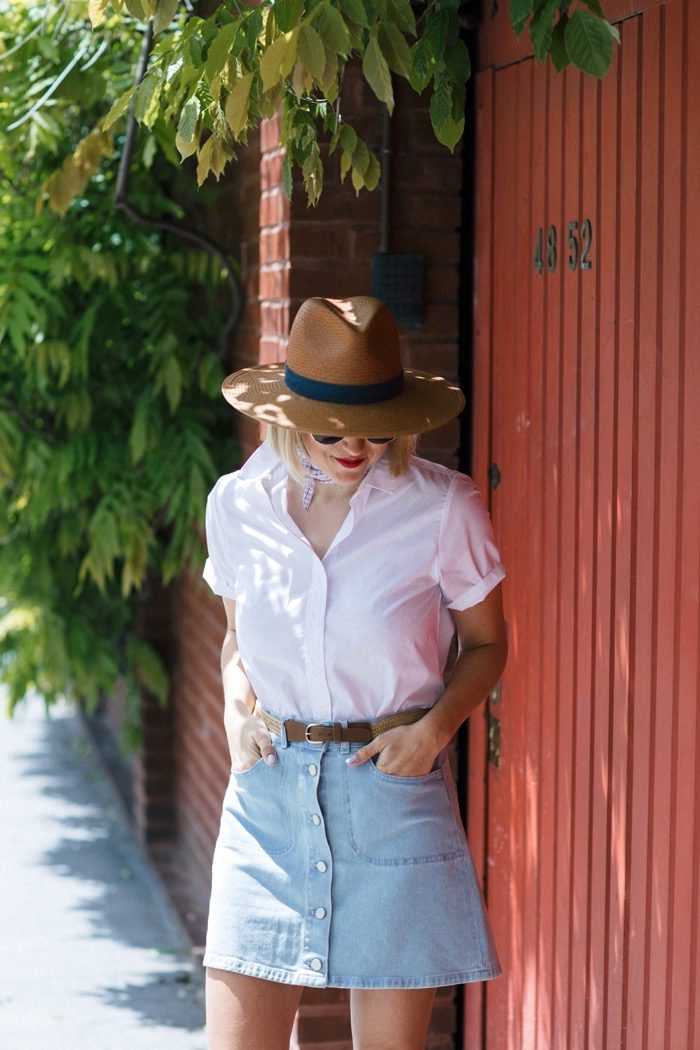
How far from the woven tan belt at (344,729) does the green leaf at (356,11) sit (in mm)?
1204

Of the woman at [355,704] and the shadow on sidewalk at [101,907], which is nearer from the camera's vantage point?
the woman at [355,704]

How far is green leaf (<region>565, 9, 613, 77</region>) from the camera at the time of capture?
221 centimetres

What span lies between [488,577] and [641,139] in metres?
0.90

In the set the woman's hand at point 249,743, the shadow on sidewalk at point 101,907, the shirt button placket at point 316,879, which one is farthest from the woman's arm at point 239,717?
the shadow on sidewalk at point 101,907

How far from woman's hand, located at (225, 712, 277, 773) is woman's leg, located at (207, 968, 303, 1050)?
1.27 ft

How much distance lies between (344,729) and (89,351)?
2.99 meters

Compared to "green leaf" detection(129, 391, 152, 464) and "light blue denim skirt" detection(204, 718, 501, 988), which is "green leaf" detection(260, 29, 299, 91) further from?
"green leaf" detection(129, 391, 152, 464)

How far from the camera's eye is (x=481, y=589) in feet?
9.23

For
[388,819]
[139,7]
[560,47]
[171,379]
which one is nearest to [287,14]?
[139,7]

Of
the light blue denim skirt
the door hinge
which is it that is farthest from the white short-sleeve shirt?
the door hinge

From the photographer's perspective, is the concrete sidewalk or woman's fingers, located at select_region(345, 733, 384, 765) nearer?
woman's fingers, located at select_region(345, 733, 384, 765)

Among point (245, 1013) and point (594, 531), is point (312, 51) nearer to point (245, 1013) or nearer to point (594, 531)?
point (594, 531)

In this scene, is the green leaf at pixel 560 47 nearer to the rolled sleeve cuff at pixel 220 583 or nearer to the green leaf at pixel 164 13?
the green leaf at pixel 164 13

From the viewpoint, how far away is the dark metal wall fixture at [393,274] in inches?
153
